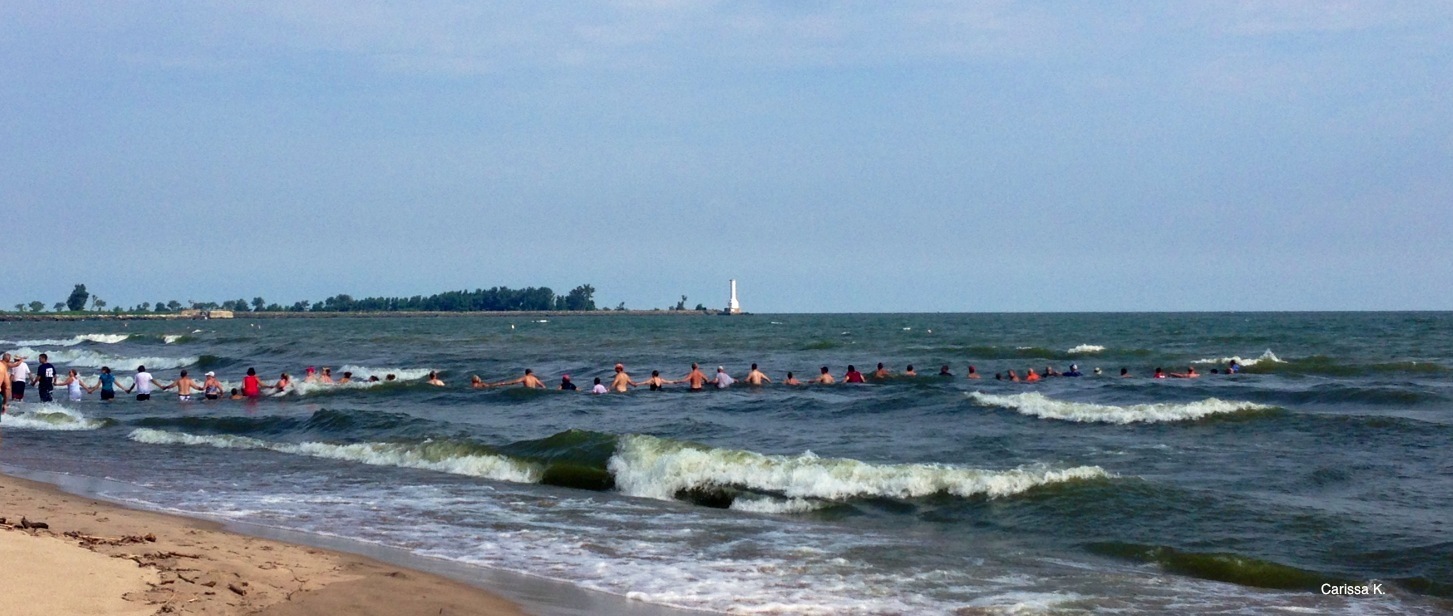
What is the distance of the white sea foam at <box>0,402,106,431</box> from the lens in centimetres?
2255

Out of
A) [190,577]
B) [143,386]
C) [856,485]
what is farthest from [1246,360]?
[190,577]

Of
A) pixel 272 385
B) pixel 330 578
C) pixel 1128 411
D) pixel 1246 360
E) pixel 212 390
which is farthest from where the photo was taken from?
pixel 1246 360

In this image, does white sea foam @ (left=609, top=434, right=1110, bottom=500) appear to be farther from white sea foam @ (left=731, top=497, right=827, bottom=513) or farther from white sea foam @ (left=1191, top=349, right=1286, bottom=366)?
white sea foam @ (left=1191, top=349, right=1286, bottom=366)

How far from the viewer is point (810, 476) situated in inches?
562

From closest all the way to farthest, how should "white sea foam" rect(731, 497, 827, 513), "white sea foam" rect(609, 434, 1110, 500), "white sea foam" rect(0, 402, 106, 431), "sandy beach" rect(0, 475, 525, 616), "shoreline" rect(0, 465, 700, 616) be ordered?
"sandy beach" rect(0, 475, 525, 616)
"shoreline" rect(0, 465, 700, 616)
"white sea foam" rect(731, 497, 827, 513)
"white sea foam" rect(609, 434, 1110, 500)
"white sea foam" rect(0, 402, 106, 431)

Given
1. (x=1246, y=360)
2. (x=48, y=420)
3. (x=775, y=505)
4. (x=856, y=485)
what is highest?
(x=1246, y=360)

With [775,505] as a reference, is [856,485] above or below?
above

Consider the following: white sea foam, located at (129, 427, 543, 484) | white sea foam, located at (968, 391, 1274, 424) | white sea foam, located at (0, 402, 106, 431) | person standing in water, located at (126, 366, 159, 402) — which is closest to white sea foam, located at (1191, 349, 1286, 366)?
white sea foam, located at (968, 391, 1274, 424)

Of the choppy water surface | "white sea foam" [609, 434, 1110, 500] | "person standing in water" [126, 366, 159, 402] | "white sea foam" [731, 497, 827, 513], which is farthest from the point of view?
"person standing in water" [126, 366, 159, 402]

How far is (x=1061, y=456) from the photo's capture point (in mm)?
16438

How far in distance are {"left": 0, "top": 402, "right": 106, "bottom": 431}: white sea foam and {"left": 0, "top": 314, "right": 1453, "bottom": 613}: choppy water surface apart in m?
0.10

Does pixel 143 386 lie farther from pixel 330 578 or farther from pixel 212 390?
pixel 330 578

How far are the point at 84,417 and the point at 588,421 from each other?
35.1 ft

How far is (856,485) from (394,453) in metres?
7.87
